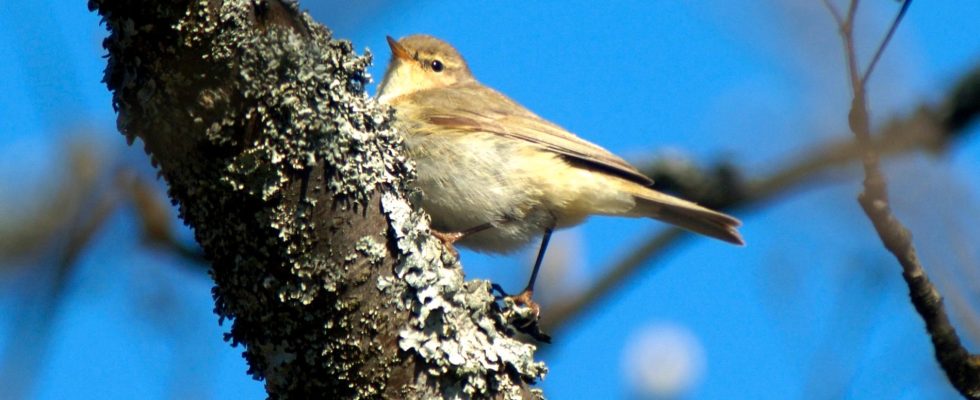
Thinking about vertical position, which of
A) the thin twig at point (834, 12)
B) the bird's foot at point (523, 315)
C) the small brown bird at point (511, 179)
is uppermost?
the small brown bird at point (511, 179)

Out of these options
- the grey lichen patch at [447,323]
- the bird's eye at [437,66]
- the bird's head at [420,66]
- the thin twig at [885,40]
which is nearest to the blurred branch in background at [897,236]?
the thin twig at [885,40]

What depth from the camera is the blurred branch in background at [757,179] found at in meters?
4.00

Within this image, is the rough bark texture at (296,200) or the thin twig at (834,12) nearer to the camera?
the rough bark texture at (296,200)

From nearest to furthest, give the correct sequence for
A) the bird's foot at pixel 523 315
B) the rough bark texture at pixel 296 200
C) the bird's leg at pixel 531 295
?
the rough bark texture at pixel 296 200 < the bird's foot at pixel 523 315 < the bird's leg at pixel 531 295

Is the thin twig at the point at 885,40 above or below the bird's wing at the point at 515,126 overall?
below

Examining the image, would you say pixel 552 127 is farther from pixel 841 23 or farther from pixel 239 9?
pixel 239 9

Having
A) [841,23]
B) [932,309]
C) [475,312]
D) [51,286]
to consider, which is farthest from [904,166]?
[51,286]

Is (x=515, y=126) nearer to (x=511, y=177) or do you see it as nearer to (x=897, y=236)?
(x=511, y=177)

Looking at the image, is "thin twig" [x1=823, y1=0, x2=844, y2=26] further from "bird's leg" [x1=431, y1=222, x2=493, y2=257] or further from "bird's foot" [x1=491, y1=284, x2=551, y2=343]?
"bird's leg" [x1=431, y1=222, x2=493, y2=257]

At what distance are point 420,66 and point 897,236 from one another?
3.98 m

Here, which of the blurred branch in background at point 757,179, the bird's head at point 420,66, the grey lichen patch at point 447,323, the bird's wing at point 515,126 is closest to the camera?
the grey lichen patch at point 447,323

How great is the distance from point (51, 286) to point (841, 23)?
2.19 meters

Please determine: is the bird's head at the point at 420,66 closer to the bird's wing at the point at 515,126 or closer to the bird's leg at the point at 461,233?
the bird's wing at the point at 515,126

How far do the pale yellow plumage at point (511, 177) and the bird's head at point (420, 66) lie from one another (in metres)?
0.94
